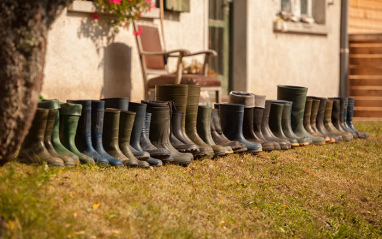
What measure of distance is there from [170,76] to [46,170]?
397 cm

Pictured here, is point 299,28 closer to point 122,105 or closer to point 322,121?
point 322,121

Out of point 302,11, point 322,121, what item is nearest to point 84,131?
point 322,121

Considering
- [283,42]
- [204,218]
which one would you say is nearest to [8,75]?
[204,218]

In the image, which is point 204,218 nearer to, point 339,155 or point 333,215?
point 333,215

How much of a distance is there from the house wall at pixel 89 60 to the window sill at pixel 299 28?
2422 mm

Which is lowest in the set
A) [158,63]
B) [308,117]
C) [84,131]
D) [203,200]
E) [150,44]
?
[203,200]

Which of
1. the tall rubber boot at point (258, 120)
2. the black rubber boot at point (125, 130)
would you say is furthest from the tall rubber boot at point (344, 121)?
the black rubber boot at point (125, 130)

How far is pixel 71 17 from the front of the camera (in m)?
7.51

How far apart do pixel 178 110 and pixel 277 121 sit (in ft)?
4.44

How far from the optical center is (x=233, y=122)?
5.38m

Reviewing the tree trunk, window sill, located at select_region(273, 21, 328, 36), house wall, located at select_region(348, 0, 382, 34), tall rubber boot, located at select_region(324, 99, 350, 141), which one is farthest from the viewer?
house wall, located at select_region(348, 0, 382, 34)

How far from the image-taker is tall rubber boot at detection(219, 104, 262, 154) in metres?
5.36

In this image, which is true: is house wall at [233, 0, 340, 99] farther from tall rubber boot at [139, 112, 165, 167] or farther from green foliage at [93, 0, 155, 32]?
tall rubber boot at [139, 112, 165, 167]


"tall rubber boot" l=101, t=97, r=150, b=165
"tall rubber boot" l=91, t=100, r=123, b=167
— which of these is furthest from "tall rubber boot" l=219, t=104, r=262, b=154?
"tall rubber boot" l=91, t=100, r=123, b=167
